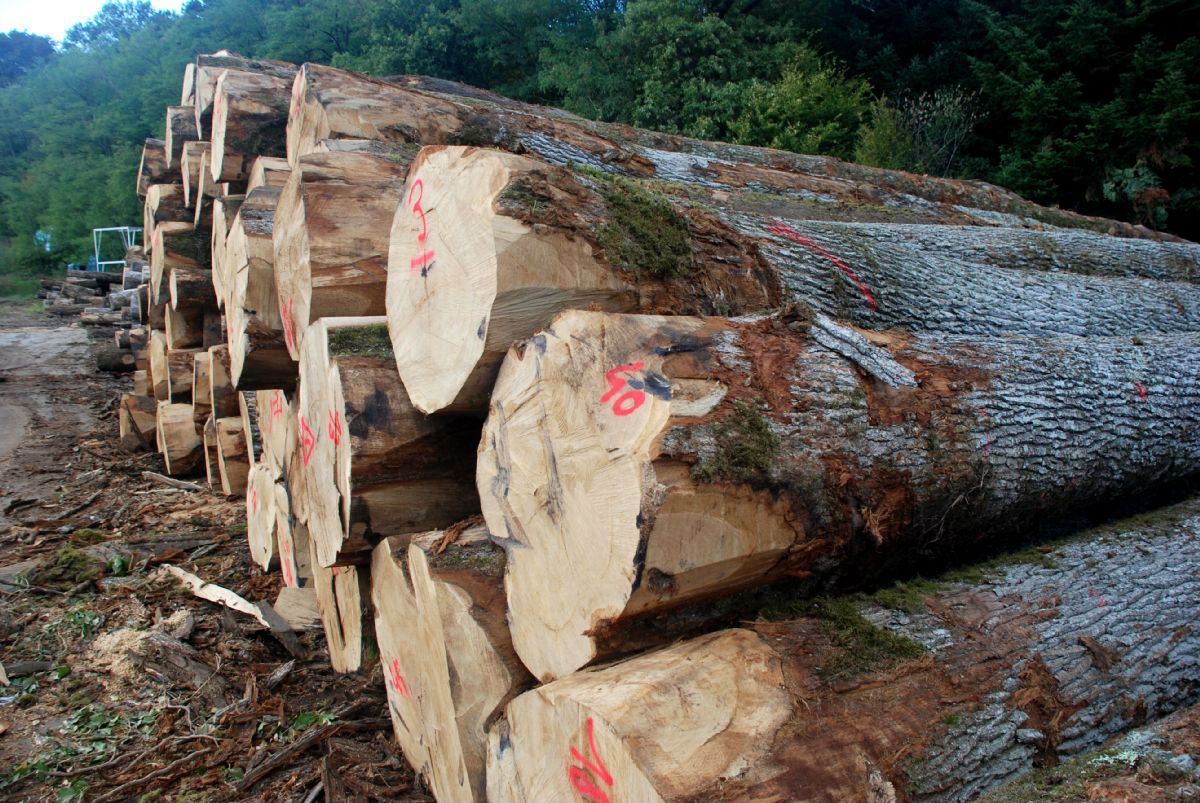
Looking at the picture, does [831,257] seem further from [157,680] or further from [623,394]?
[157,680]

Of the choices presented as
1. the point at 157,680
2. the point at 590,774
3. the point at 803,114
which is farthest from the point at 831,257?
the point at 803,114

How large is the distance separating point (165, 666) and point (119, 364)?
272 inches

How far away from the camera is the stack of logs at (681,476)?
5.16 feet

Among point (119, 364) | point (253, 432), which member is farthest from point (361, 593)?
point (119, 364)

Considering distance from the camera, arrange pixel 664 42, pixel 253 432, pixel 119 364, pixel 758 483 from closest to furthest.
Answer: pixel 758 483
pixel 253 432
pixel 119 364
pixel 664 42

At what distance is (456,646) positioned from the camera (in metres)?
2.03

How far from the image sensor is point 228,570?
13.0 ft

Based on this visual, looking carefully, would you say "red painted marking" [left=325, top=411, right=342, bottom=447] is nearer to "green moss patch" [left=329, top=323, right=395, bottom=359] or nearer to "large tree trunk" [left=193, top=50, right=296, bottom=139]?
"green moss patch" [left=329, top=323, right=395, bottom=359]

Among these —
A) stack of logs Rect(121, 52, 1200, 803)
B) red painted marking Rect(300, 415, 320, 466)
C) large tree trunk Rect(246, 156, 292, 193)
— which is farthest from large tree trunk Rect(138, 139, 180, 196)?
red painted marking Rect(300, 415, 320, 466)

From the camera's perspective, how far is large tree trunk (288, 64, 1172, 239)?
344 cm

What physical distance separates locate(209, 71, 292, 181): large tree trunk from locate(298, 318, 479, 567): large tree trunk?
91.5 inches

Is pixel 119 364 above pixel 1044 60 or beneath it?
beneath

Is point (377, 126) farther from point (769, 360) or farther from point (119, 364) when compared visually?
point (119, 364)

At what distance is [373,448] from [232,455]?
295 centimetres
